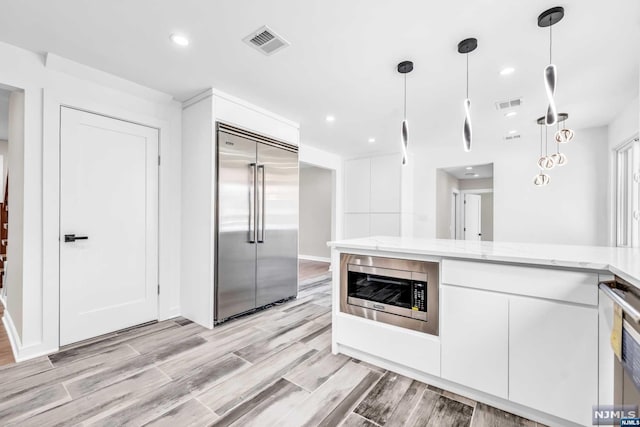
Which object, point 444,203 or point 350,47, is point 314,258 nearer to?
point 444,203

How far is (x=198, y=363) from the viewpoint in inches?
89.0

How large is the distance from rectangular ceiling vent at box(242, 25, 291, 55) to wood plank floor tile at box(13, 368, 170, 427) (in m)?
2.58

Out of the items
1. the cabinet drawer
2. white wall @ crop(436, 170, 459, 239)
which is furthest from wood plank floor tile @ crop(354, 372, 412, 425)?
white wall @ crop(436, 170, 459, 239)

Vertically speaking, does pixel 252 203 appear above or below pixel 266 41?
below

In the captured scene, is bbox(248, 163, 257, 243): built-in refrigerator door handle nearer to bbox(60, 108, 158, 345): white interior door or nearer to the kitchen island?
bbox(60, 108, 158, 345): white interior door

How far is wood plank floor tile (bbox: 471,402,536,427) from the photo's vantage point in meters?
1.61

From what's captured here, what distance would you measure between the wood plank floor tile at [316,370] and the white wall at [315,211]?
5.04 meters

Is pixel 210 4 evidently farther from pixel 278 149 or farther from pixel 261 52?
pixel 278 149

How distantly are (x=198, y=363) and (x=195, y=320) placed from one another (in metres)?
0.95

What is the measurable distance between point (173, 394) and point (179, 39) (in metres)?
2.53

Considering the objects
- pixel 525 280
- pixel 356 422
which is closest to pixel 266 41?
pixel 525 280

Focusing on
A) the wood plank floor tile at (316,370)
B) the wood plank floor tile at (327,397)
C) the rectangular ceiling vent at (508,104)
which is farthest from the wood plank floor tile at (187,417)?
the rectangular ceiling vent at (508,104)

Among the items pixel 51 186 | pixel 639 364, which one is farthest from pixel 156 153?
pixel 639 364

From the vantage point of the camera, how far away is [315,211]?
25.6ft
